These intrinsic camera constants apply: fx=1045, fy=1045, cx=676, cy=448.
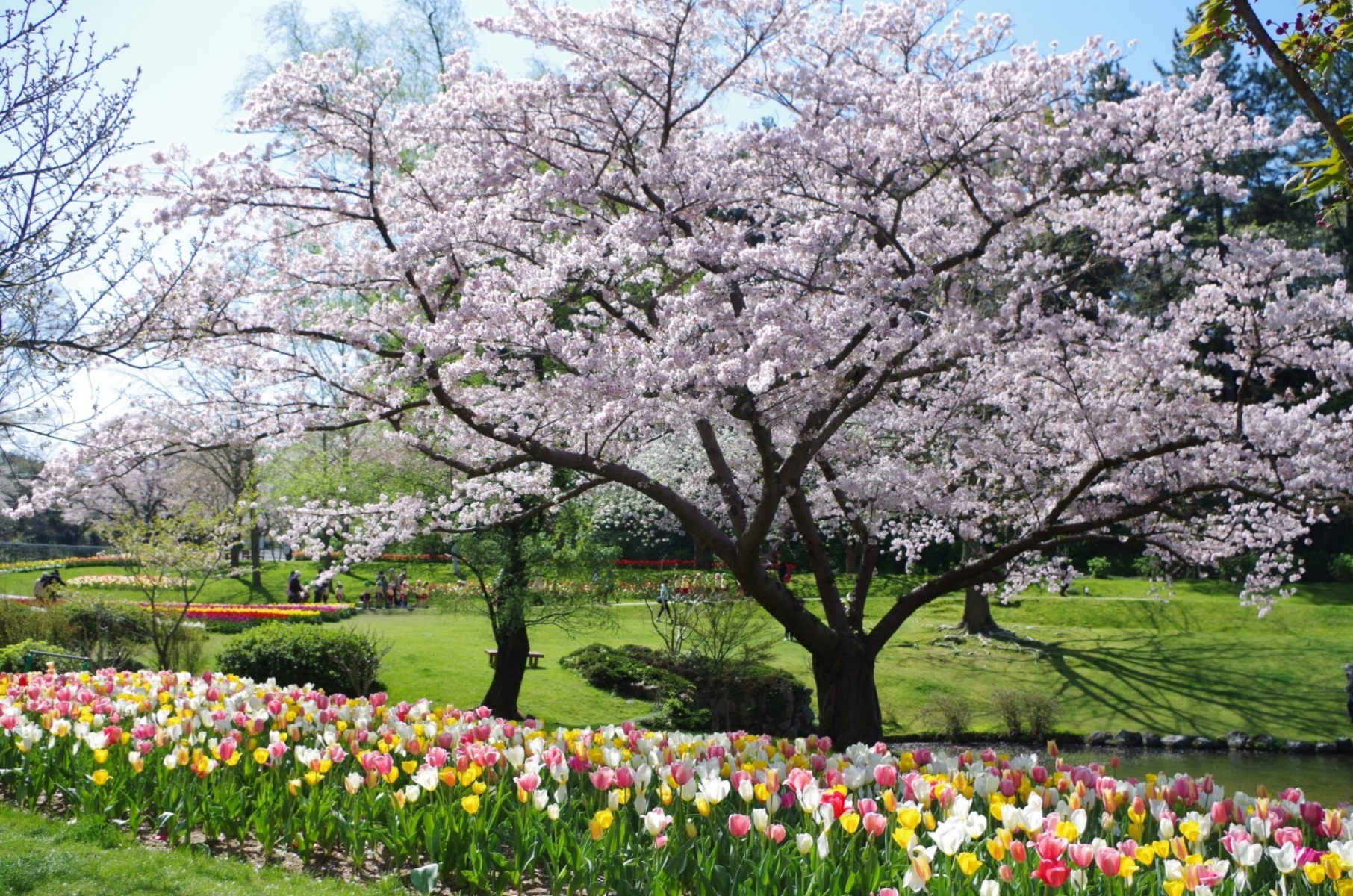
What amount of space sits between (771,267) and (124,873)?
5.54 meters

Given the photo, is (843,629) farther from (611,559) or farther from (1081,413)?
(611,559)

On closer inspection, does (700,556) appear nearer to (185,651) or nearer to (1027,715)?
(1027,715)

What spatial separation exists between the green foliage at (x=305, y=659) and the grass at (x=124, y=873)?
852 centimetres

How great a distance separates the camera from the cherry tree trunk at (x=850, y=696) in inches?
369

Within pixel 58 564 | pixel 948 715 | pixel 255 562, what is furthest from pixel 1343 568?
pixel 58 564

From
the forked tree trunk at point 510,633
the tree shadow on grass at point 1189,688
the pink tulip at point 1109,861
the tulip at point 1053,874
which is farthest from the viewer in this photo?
the tree shadow on grass at point 1189,688

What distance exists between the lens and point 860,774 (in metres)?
4.45

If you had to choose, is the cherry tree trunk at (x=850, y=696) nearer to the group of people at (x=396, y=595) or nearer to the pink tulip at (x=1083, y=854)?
the pink tulip at (x=1083, y=854)

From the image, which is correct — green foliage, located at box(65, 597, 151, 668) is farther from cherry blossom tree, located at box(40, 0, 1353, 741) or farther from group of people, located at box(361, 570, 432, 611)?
group of people, located at box(361, 570, 432, 611)

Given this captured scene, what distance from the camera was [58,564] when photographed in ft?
120

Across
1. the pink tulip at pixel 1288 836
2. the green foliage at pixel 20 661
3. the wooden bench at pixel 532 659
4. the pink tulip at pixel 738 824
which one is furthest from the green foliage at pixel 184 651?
the pink tulip at pixel 1288 836

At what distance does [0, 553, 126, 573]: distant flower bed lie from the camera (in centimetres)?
3469

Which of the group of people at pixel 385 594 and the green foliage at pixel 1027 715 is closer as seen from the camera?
the green foliage at pixel 1027 715

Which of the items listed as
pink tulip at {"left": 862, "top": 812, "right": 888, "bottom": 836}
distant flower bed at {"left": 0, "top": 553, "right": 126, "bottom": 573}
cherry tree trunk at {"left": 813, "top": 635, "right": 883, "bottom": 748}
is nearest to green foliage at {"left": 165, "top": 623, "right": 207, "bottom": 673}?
cherry tree trunk at {"left": 813, "top": 635, "right": 883, "bottom": 748}
